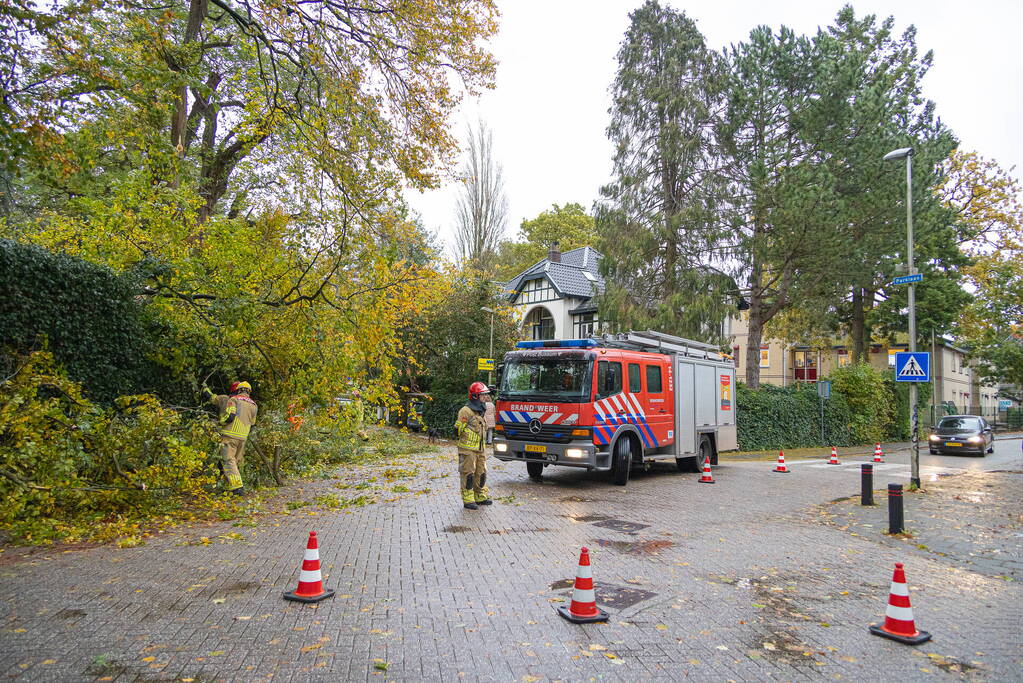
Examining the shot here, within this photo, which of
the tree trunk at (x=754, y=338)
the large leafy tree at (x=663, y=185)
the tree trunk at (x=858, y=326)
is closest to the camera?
the large leafy tree at (x=663, y=185)

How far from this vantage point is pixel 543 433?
40.9ft

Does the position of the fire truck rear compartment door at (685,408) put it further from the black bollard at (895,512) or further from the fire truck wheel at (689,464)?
the black bollard at (895,512)

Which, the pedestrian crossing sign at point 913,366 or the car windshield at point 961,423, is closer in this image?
the pedestrian crossing sign at point 913,366

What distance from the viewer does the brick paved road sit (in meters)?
4.29

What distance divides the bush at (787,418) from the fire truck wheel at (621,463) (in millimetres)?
13383

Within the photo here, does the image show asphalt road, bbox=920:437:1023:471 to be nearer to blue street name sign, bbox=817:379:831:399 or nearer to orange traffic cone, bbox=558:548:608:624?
blue street name sign, bbox=817:379:831:399

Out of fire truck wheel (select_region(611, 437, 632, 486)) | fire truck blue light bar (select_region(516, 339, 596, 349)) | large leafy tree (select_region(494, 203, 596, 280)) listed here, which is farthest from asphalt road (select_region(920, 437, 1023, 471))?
large leafy tree (select_region(494, 203, 596, 280))

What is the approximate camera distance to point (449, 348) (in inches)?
1037

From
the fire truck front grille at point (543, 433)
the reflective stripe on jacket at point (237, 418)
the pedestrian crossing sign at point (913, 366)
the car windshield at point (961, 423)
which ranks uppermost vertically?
the pedestrian crossing sign at point (913, 366)

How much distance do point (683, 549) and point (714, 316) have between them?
17.4 metres

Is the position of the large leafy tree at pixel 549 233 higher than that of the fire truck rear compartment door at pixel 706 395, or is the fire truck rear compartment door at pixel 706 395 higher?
the large leafy tree at pixel 549 233

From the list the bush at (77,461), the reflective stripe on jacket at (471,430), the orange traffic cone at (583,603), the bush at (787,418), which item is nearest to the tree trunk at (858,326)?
the bush at (787,418)

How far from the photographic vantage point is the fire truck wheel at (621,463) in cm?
1268

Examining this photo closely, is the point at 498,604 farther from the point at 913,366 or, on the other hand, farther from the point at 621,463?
the point at 913,366
